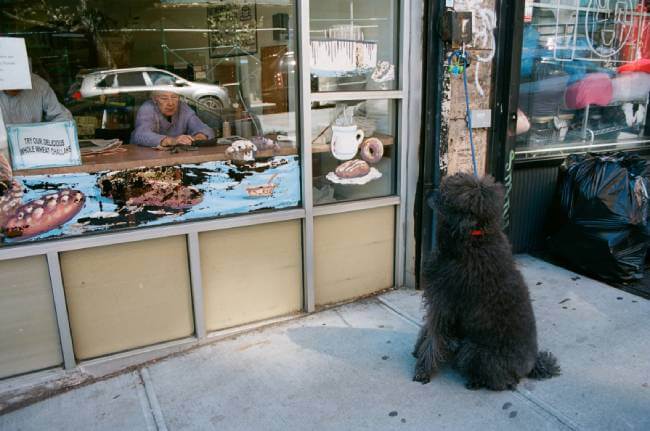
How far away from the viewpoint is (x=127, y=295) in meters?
3.09

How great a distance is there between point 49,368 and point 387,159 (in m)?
2.69

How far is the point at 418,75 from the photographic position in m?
3.71

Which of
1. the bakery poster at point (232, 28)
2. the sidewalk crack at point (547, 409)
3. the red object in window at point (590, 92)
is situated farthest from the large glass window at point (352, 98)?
the red object in window at point (590, 92)

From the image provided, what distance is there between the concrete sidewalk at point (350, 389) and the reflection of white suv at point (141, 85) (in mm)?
2624

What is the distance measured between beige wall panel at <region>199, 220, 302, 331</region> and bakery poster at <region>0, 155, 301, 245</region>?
175 millimetres

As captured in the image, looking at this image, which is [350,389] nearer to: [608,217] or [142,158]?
[142,158]

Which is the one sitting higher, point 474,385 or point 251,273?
point 251,273

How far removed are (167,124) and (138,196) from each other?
1.01 metres

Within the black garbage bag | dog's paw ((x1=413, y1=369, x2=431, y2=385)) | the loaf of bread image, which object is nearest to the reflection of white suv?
the loaf of bread image

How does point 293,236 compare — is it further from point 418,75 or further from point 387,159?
point 418,75

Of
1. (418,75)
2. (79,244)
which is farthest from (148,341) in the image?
(418,75)

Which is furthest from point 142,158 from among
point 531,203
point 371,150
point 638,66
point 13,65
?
point 638,66

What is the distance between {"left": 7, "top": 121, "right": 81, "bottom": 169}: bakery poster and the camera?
284 centimetres

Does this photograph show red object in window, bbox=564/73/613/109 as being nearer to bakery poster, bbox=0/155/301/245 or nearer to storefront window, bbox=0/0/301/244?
storefront window, bbox=0/0/301/244
